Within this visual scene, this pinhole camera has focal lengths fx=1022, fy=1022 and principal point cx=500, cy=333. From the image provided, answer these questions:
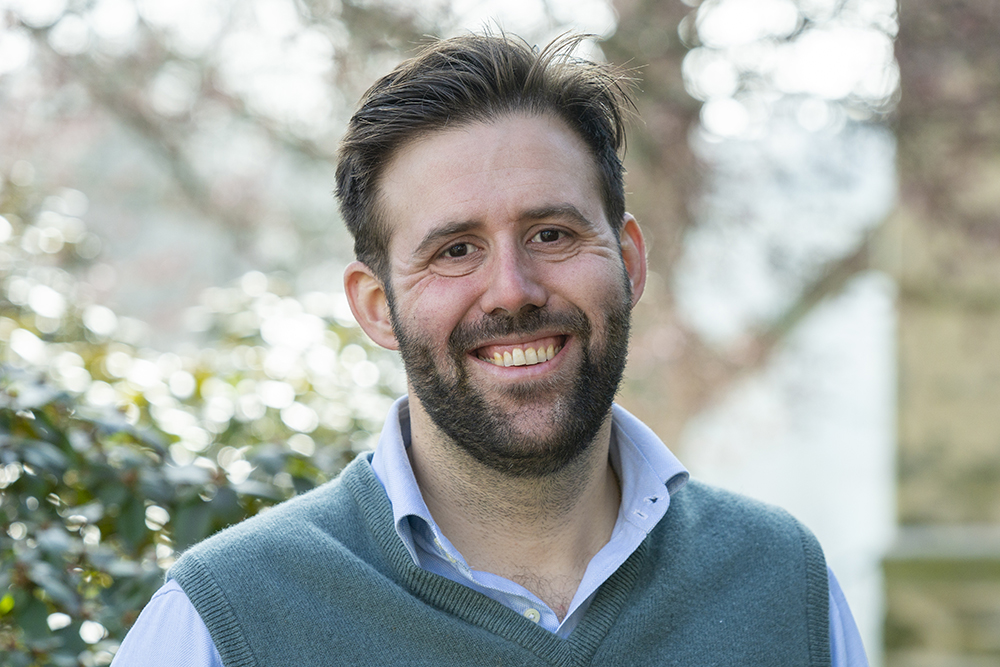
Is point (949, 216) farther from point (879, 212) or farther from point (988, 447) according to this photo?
point (988, 447)

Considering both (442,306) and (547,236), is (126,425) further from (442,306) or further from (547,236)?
(547,236)

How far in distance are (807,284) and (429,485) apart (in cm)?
371

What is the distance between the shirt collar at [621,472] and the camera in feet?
5.35

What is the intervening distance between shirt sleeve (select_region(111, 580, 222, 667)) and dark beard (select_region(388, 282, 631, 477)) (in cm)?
49

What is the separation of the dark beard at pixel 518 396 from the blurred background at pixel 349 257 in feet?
1.71

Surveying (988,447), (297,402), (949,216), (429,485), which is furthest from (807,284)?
(429,485)

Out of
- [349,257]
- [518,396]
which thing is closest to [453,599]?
[518,396]

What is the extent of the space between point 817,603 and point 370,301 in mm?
951

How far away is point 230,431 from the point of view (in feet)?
8.23

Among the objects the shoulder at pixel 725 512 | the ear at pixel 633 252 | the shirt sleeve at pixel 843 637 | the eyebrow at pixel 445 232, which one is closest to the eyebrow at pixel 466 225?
the eyebrow at pixel 445 232

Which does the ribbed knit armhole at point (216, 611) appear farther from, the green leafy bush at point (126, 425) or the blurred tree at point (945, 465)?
the blurred tree at point (945, 465)

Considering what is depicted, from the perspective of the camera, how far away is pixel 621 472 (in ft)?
6.23

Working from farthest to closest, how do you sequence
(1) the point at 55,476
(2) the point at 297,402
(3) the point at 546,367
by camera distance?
(2) the point at 297,402, (1) the point at 55,476, (3) the point at 546,367

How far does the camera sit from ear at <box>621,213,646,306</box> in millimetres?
1932
